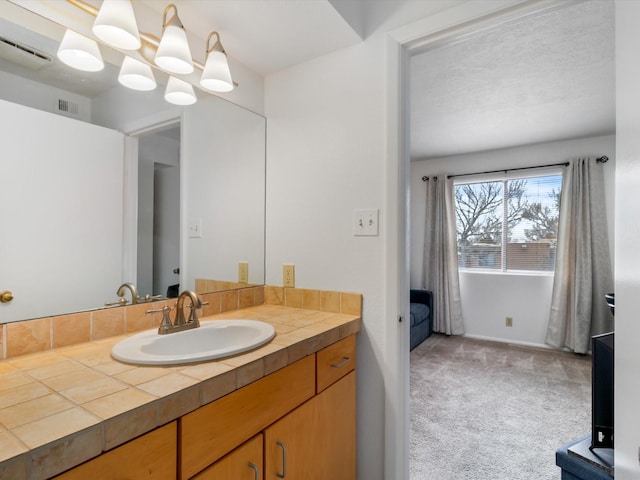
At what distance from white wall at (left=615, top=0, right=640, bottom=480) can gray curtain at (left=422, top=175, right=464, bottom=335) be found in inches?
152

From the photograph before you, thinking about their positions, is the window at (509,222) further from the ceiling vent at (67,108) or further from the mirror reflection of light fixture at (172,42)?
the ceiling vent at (67,108)

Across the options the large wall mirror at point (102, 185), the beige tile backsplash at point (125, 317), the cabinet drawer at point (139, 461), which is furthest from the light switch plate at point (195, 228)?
the cabinet drawer at point (139, 461)

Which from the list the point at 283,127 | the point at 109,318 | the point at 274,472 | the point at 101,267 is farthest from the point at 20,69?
the point at 274,472

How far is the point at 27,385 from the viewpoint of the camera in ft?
2.47

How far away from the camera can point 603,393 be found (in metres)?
1.14

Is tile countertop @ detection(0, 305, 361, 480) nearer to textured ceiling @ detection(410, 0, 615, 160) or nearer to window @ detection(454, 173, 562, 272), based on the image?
textured ceiling @ detection(410, 0, 615, 160)

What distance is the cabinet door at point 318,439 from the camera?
3.26ft

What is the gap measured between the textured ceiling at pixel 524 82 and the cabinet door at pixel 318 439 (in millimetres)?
1529

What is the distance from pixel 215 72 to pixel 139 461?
1.43 m

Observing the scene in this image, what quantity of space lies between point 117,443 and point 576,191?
14.6ft

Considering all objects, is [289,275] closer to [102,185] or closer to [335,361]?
[335,361]

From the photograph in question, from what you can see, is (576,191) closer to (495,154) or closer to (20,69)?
(495,154)

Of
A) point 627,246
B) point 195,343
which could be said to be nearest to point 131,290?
point 195,343

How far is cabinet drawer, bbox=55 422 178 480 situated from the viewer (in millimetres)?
581
